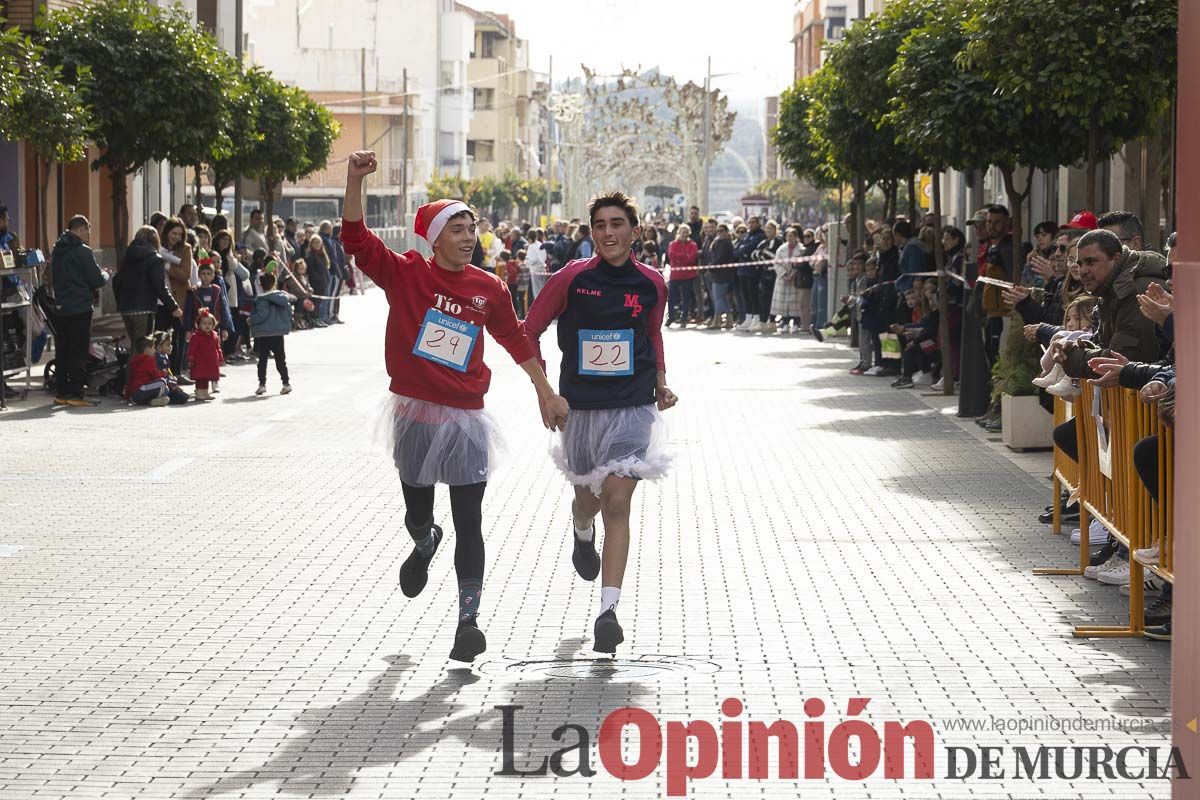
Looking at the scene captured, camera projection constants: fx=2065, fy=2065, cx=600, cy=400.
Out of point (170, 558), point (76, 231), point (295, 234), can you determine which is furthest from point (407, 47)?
point (170, 558)

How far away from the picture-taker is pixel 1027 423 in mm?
15266

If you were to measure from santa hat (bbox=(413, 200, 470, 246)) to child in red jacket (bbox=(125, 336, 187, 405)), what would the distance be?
12.0 metres

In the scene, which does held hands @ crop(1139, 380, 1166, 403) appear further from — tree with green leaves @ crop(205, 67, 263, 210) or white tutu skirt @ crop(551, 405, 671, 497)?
tree with green leaves @ crop(205, 67, 263, 210)

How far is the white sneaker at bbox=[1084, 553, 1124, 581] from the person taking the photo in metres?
9.45

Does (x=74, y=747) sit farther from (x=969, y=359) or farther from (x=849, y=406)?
(x=849, y=406)

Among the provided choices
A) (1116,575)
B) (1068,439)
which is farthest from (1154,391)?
(1068,439)

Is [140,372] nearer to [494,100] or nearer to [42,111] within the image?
[42,111]

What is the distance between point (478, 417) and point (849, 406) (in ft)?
39.5

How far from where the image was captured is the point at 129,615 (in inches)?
342

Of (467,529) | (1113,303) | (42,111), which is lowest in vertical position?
(467,529)

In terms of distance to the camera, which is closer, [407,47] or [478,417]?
[478,417]

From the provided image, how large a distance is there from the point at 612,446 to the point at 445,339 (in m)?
0.81

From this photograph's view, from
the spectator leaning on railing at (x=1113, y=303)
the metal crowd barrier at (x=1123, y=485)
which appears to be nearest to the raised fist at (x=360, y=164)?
the metal crowd barrier at (x=1123, y=485)

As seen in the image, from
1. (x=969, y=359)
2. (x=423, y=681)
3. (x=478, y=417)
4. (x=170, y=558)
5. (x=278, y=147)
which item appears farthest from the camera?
(x=278, y=147)
